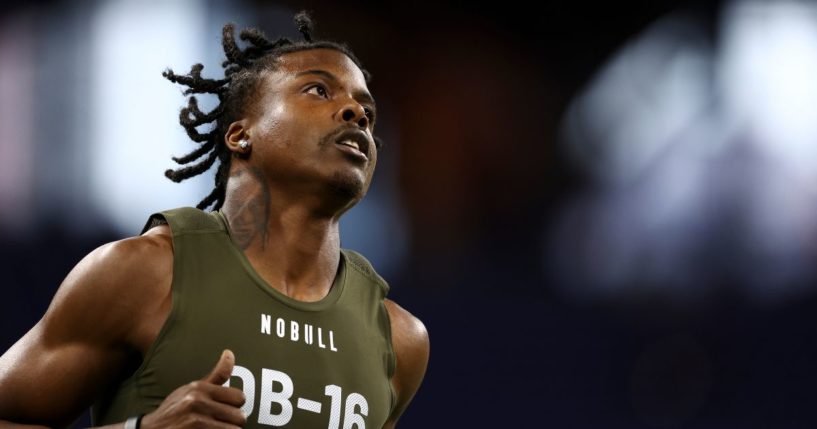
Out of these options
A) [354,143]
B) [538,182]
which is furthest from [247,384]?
[538,182]

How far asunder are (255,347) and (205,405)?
0.27 meters

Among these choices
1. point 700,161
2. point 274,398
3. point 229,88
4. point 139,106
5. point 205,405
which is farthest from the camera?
point 700,161

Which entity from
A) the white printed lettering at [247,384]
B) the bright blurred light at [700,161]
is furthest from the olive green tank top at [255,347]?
the bright blurred light at [700,161]

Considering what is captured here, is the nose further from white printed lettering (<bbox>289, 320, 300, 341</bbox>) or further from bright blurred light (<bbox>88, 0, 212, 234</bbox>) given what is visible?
bright blurred light (<bbox>88, 0, 212, 234</bbox>)

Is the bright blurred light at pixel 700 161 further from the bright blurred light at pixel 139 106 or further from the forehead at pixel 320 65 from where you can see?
the forehead at pixel 320 65

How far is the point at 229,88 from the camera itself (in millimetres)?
2436

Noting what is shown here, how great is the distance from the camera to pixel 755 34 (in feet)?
14.3

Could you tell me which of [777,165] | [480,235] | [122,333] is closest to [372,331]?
[122,333]

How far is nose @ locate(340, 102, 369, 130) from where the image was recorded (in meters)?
2.22

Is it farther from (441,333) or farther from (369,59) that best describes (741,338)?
(369,59)

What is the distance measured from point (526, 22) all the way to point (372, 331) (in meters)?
2.59

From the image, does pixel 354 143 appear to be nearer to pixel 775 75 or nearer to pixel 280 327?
pixel 280 327

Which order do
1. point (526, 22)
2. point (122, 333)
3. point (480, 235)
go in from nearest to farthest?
point (122, 333)
point (480, 235)
point (526, 22)

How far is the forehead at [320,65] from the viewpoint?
2303 millimetres
